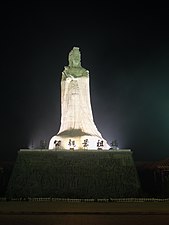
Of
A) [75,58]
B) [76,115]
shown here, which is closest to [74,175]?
[76,115]

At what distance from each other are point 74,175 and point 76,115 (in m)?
5.85

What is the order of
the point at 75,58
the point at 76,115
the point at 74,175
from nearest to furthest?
the point at 74,175, the point at 76,115, the point at 75,58

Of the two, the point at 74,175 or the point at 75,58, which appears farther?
the point at 75,58

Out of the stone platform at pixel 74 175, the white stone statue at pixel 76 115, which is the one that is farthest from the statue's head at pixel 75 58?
the stone platform at pixel 74 175

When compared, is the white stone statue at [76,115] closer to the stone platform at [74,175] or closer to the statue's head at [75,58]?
the statue's head at [75,58]

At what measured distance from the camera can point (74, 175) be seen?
20.9m

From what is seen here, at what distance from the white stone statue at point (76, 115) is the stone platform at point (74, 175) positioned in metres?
2.40

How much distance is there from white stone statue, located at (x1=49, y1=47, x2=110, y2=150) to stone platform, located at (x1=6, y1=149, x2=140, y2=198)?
2.40 meters

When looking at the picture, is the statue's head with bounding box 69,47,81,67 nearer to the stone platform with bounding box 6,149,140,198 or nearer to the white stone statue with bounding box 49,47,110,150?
the white stone statue with bounding box 49,47,110,150

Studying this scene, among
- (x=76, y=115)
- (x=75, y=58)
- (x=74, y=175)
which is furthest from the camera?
(x=75, y=58)

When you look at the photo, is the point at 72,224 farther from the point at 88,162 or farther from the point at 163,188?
the point at 163,188

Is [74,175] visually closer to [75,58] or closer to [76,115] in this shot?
[76,115]

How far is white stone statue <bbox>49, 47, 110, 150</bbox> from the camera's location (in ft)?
79.6

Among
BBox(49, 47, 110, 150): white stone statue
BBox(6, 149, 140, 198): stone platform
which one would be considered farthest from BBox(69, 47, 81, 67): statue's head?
BBox(6, 149, 140, 198): stone platform
